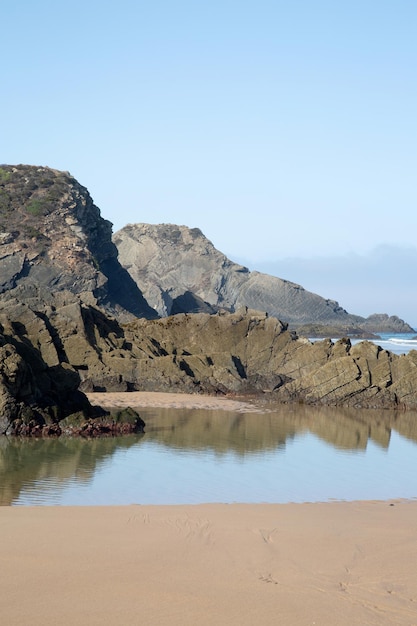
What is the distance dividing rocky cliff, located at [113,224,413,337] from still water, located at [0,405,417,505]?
134463mm

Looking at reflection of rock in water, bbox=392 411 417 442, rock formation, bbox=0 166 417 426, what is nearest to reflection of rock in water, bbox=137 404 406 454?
reflection of rock in water, bbox=392 411 417 442

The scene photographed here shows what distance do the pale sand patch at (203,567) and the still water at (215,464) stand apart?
1.96 metres

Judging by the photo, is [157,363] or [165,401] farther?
[157,363]

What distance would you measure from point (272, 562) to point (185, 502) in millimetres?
4196

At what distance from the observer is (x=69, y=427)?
788 inches

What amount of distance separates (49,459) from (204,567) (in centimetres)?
862

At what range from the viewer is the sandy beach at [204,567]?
6984mm

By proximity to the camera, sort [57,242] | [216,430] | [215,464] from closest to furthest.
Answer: [215,464], [216,430], [57,242]

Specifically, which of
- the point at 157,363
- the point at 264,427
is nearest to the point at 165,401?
the point at 157,363

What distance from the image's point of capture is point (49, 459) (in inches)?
650

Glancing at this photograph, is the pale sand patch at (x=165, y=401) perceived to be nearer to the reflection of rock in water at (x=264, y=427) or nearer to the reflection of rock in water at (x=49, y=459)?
the reflection of rock in water at (x=264, y=427)

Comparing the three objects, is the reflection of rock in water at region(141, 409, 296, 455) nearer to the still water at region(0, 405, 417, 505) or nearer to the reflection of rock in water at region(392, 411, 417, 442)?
the still water at region(0, 405, 417, 505)

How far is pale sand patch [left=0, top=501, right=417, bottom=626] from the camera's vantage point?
22.9 ft

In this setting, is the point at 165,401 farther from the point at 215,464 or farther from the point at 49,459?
the point at 49,459
